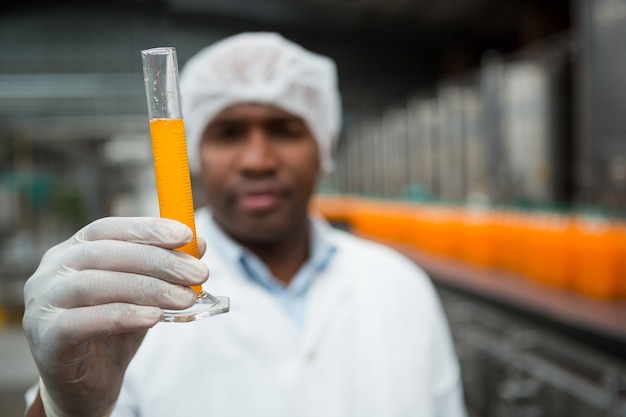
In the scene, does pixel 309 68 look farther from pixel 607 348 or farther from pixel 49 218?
pixel 49 218

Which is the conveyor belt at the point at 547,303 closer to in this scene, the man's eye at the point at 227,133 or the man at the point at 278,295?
the man at the point at 278,295

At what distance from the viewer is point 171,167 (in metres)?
0.60

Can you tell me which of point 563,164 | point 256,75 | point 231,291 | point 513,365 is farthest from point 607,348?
point 563,164

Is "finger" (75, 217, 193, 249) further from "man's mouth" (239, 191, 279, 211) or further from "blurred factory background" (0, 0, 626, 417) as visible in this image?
"blurred factory background" (0, 0, 626, 417)

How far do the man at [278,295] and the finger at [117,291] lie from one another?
0.83 feet

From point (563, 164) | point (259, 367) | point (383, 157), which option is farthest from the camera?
point (383, 157)

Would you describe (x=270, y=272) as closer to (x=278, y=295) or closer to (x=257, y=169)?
(x=278, y=295)

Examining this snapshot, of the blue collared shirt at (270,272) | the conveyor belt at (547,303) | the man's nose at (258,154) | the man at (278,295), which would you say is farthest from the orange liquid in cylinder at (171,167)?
the conveyor belt at (547,303)

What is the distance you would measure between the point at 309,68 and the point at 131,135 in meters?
3.50

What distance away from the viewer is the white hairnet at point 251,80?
111cm

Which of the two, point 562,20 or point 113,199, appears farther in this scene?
point 562,20

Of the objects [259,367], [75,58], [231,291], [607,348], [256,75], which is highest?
[75,58]

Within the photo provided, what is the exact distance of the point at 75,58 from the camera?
13.8 feet

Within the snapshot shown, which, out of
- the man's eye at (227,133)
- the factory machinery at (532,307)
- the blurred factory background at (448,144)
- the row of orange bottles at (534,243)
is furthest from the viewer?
the blurred factory background at (448,144)
